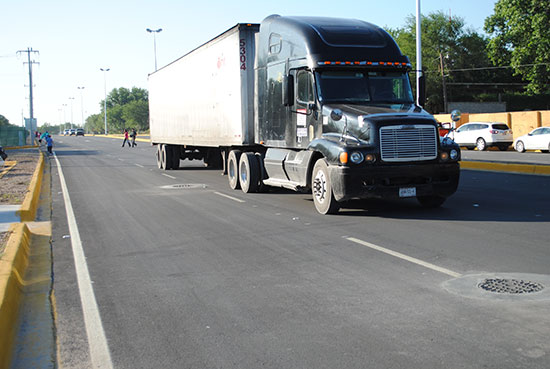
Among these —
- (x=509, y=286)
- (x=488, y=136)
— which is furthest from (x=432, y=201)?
(x=488, y=136)

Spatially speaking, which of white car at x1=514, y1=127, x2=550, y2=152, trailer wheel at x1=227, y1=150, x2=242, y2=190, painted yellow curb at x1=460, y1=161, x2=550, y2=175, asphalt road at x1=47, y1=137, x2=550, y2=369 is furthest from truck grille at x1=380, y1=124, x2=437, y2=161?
white car at x1=514, y1=127, x2=550, y2=152

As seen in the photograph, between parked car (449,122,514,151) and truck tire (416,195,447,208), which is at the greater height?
parked car (449,122,514,151)

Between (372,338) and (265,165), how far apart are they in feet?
33.8

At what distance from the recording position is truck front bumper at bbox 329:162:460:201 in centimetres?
1074

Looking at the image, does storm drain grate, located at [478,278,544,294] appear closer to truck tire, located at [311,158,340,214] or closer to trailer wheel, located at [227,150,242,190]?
truck tire, located at [311,158,340,214]

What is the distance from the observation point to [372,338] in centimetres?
483

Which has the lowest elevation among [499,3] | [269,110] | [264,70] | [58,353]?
[58,353]

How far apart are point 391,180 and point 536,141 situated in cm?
2363

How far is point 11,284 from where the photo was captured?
6.10 meters

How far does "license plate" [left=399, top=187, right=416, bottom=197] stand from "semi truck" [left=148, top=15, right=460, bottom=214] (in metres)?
0.02

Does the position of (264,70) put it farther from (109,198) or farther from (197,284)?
(197,284)

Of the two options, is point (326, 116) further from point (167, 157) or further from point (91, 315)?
point (167, 157)

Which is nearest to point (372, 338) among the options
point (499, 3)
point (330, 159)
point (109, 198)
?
point (330, 159)

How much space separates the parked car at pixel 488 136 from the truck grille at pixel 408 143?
79.2ft
